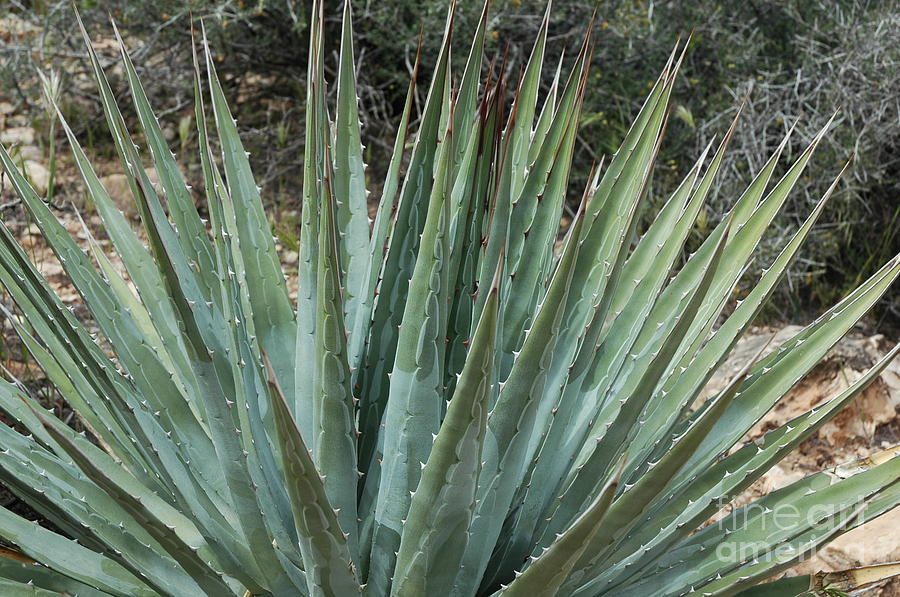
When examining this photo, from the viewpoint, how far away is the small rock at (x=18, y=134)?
4418 millimetres

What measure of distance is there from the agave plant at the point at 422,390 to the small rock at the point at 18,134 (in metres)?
3.23

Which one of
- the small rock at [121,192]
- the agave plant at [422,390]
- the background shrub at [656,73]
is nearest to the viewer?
the agave plant at [422,390]

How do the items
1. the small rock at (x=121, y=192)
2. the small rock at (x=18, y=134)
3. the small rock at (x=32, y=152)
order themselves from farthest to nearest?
1. the small rock at (x=18, y=134)
2. the small rock at (x=32, y=152)
3. the small rock at (x=121, y=192)

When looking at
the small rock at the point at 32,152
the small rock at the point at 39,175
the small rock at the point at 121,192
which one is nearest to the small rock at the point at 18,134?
the small rock at the point at 32,152

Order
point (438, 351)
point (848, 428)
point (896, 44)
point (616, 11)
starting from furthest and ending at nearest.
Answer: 1. point (616, 11)
2. point (896, 44)
3. point (848, 428)
4. point (438, 351)

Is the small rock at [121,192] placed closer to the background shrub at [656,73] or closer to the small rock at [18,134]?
the background shrub at [656,73]

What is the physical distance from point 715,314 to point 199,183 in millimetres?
3257

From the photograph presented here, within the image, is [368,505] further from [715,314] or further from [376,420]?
[715,314]

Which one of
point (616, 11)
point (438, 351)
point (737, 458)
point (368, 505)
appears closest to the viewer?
point (438, 351)

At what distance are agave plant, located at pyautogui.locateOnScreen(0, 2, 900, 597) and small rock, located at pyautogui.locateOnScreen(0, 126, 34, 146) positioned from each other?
3.23 m

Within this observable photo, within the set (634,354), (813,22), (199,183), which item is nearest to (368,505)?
(634,354)

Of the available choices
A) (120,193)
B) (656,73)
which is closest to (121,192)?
(120,193)

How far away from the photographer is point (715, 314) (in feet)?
4.84

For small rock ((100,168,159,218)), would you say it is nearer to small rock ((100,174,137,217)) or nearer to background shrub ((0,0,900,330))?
small rock ((100,174,137,217))
